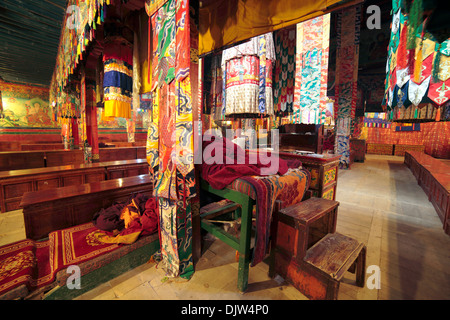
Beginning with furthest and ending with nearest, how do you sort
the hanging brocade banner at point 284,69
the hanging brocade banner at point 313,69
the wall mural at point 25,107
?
the wall mural at point 25,107, the hanging brocade banner at point 284,69, the hanging brocade banner at point 313,69

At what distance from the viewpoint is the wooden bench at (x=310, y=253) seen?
141 centimetres

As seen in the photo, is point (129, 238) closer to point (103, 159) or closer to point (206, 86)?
point (103, 159)

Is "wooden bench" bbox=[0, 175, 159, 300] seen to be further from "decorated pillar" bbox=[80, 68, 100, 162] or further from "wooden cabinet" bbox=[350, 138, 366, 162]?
"wooden cabinet" bbox=[350, 138, 366, 162]

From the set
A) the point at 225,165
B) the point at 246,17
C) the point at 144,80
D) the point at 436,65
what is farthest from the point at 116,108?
the point at 436,65

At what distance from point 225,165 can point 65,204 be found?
2.01 meters

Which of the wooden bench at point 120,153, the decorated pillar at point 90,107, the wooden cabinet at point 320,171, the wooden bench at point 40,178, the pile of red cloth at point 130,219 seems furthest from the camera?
the wooden bench at point 120,153

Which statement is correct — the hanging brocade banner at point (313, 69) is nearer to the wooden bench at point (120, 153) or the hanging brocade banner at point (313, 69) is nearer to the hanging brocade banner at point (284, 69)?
the hanging brocade banner at point (284, 69)

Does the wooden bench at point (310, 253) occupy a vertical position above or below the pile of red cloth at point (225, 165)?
below

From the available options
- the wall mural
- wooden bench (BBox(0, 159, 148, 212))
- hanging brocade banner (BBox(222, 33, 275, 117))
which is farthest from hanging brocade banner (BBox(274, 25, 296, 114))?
the wall mural

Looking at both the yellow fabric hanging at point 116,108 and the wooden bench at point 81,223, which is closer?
the wooden bench at point 81,223

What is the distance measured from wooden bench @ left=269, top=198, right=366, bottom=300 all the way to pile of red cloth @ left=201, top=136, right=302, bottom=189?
→ 0.47 meters

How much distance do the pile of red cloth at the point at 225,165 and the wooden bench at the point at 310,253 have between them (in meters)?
0.47

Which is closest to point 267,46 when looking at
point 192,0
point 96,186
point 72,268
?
point 192,0

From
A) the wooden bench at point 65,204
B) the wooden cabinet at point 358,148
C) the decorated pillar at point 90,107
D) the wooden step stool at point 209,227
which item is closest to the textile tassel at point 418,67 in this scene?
the wooden step stool at point 209,227
